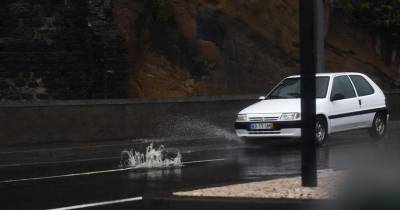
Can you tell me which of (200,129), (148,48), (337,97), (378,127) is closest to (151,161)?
(337,97)

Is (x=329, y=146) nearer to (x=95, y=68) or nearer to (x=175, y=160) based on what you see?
(x=175, y=160)

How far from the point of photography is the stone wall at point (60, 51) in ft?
76.2

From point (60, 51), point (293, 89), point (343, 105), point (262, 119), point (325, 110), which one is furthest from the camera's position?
point (60, 51)

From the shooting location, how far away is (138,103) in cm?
2045

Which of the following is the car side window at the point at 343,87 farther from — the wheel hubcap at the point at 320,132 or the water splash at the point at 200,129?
the water splash at the point at 200,129

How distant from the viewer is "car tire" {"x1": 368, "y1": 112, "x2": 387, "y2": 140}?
63.2 ft

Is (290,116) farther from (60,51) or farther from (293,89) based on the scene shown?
(60,51)

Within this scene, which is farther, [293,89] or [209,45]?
[209,45]

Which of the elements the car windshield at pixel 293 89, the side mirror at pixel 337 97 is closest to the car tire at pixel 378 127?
the side mirror at pixel 337 97

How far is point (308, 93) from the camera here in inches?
399

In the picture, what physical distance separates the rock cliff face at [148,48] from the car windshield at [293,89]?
6.12 m

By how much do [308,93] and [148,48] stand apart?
50.9 ft

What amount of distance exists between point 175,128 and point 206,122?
847mm

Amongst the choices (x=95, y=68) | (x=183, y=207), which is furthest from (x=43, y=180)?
(x=95, y=68)
